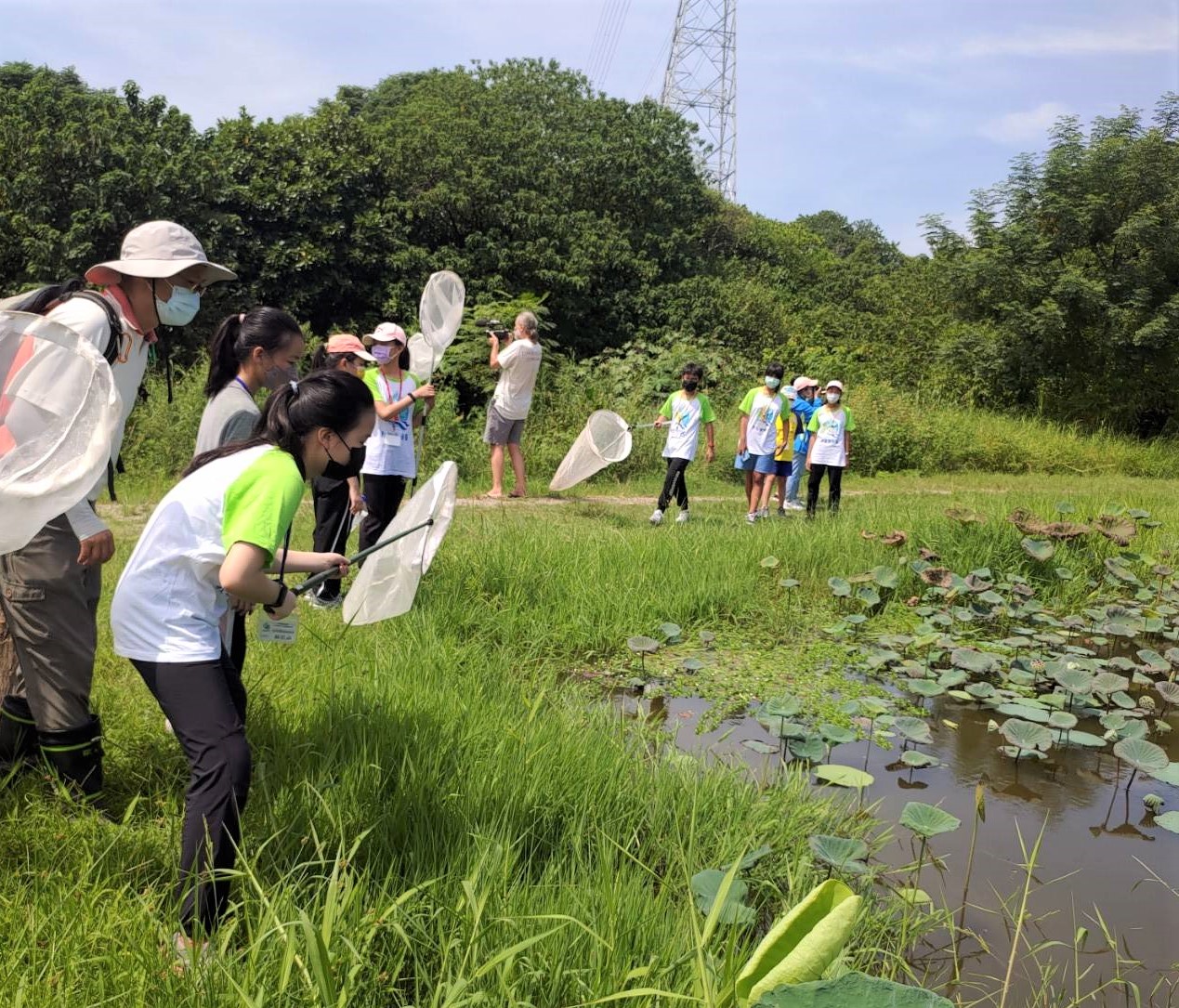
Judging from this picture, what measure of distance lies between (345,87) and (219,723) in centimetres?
3073

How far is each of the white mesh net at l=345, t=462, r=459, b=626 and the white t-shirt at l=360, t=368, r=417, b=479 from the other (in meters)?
2.03

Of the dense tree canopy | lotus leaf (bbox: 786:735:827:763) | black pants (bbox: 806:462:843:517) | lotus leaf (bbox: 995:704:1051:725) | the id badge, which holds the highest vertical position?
the dense tree canopy

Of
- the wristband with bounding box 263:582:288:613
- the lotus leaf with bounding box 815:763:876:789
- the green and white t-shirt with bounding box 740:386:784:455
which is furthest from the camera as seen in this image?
the green and white t-shirt with bounding box 740:386:784:455

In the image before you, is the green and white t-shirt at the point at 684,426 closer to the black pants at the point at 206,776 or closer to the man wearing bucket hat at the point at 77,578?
the man wearing bucket hat at the point at 77,578

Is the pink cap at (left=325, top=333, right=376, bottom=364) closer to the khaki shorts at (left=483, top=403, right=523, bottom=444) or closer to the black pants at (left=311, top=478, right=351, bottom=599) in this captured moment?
the black pants at (left=311, top=478, right=351, bottom=599)

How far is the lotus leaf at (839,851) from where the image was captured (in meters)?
2.56

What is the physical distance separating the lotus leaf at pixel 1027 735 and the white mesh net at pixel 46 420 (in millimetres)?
3347

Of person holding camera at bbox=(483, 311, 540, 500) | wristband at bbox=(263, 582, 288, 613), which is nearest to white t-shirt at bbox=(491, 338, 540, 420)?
person holding camera at bbox=(483, 311, 540, 500)

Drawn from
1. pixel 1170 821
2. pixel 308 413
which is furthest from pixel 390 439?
pixel 1170 821

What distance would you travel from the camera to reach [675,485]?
826 cm

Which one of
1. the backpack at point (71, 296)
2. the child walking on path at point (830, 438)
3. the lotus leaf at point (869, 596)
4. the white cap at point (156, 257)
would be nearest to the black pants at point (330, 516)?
the white cap at point (156, 257)

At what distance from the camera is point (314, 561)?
248 centimetres

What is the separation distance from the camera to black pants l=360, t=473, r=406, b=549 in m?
5.34

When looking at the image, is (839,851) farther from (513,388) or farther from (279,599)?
(513,388)
